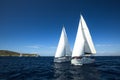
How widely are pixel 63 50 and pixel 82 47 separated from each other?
716 inches

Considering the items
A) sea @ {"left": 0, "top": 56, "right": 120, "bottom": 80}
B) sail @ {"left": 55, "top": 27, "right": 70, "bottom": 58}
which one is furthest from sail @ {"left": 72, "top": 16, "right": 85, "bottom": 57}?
sail @ {"left": 55, "top": 27, "right": 70, "bottom": 58}

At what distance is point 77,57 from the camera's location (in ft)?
166

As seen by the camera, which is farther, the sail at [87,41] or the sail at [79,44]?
the sail at [87,41]

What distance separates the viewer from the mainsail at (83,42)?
51.9 metres

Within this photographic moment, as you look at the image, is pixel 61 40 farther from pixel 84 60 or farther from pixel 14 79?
pixel 14 79

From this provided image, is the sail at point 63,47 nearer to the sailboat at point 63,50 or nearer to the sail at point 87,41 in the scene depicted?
the sailboat at point 63,50

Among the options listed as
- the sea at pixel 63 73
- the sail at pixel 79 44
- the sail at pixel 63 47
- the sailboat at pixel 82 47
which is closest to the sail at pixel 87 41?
the sailboat at pixel 82 47

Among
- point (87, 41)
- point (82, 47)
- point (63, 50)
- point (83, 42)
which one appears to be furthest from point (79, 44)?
point (63, 50)

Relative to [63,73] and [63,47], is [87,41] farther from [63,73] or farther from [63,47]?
[63,73]

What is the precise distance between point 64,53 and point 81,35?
18.1 meters

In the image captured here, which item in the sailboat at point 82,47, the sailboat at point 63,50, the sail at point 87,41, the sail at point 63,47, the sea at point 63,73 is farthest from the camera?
the sailboat at point 63,50

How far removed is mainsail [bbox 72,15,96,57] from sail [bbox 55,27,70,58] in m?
15.6

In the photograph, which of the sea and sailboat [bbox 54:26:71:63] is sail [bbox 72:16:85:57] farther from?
sailboat [bbox 54:26:71:63]

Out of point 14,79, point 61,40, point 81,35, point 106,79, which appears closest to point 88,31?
point 81,35
